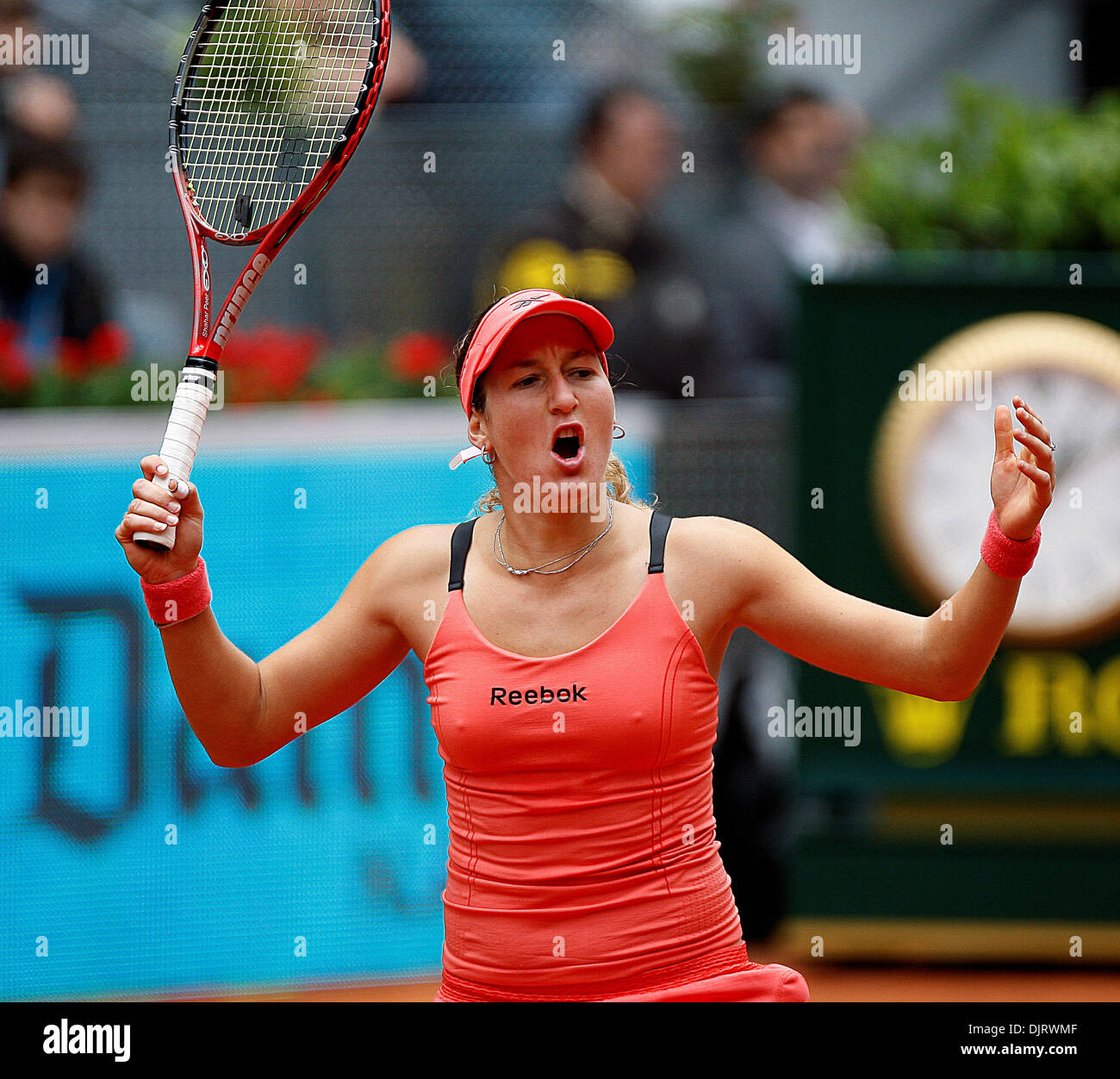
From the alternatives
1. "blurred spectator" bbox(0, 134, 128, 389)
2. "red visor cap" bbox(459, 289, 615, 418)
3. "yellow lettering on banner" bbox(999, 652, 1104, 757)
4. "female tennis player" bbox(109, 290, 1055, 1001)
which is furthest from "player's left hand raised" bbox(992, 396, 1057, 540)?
"blurred spectator" bbox(0, 134, 128, 389)

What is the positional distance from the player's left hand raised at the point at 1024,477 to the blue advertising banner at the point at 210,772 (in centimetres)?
274

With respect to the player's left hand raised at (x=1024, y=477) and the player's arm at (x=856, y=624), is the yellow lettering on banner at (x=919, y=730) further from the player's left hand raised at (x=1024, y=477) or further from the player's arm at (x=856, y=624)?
the player's left hand raised at (x=1024, y=477)

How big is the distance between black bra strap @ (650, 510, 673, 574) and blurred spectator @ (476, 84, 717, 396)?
9.05 feet

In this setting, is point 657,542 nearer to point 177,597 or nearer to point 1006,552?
point 1006,552

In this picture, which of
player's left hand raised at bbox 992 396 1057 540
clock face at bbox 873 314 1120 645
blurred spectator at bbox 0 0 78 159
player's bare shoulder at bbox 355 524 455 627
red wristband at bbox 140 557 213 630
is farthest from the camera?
blurred spectator at bbox 0 0 78 159

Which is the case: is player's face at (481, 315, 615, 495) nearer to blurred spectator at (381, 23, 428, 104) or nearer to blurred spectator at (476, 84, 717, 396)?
blurred spectator at (476, 84, 717, 396)

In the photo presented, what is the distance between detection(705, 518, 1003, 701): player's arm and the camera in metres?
2.13

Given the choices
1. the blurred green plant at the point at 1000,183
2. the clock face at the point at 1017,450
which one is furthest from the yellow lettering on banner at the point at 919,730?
the blurred green plant at the point at 1000,183

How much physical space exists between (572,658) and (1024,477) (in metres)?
0.67

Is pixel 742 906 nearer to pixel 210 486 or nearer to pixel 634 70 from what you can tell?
pixel 210 486

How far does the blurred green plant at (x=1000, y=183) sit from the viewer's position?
15.4 ft

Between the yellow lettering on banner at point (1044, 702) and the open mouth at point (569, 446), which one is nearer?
the open mouth at point (569, 446)

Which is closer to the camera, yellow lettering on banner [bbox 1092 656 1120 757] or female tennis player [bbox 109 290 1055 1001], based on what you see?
female tennis player [bbox 109 290 1055 1001]

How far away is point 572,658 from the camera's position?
2.17 metres
